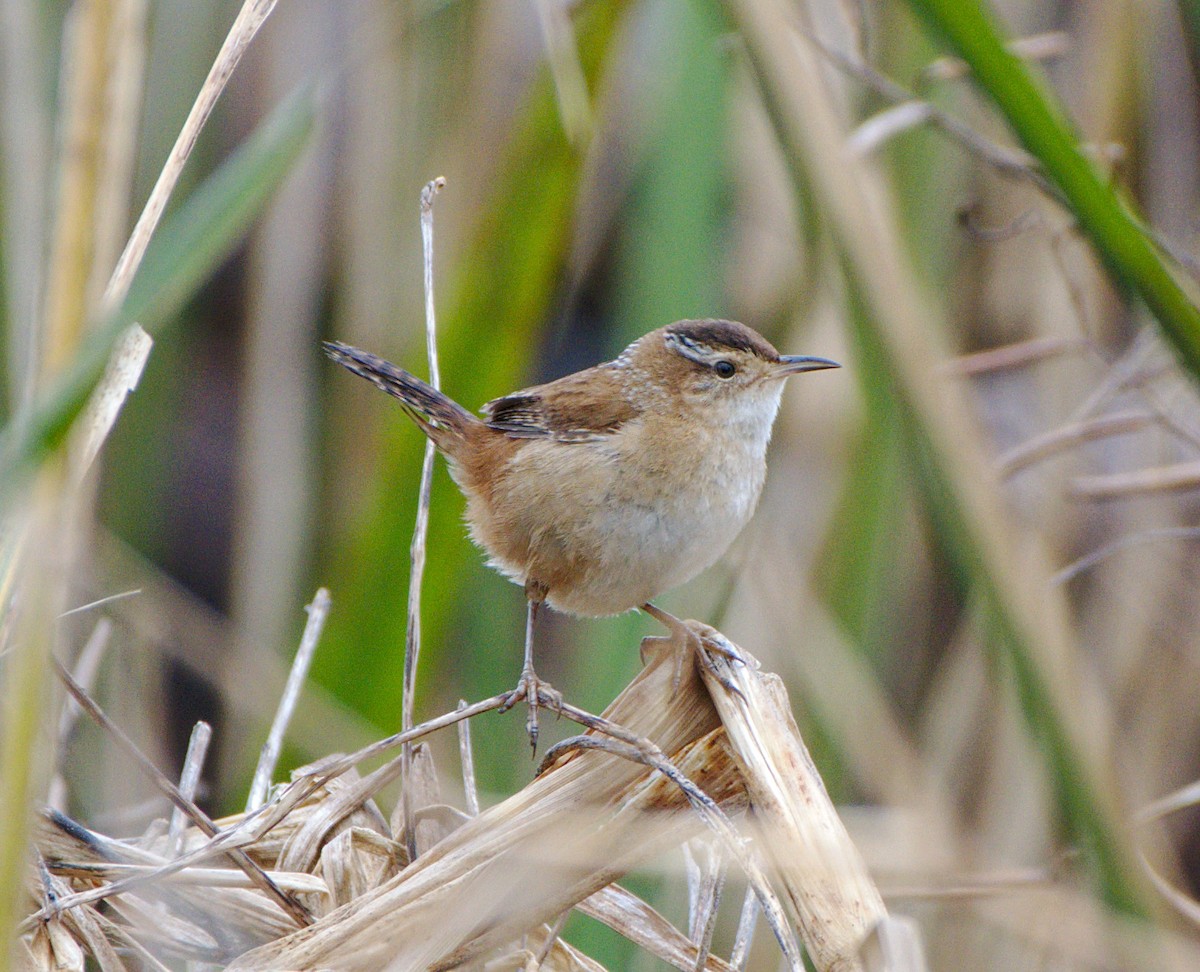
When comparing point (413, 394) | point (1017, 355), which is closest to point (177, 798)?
point (413, 394)

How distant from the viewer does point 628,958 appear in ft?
6.29

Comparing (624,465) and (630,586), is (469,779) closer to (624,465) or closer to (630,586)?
(630,586)

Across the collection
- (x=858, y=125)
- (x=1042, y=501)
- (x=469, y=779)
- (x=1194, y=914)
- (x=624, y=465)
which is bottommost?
(x=1194, y=914)

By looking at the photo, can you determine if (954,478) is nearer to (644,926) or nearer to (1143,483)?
(644,926)

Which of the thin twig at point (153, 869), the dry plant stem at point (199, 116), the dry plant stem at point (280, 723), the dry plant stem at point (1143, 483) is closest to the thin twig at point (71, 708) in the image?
the dry plant stem at point (280, 723)

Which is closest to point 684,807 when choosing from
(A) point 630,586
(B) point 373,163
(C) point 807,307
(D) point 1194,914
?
(A) point 630,586

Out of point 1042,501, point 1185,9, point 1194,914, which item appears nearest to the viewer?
point 1185,9

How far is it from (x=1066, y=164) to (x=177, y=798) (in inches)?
42.8

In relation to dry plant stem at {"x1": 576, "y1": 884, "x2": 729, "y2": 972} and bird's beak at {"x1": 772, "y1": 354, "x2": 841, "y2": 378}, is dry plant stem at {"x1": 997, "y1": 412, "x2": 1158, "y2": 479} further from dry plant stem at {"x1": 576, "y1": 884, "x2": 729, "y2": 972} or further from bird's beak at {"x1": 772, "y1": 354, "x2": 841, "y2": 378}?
dry plant stem at {"x1": 576, "y1": 884, "x2": 729, "y2": 972}

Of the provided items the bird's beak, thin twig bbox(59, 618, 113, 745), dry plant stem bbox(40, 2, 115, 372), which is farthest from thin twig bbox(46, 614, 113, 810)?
the bird's beak

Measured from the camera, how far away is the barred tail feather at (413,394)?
85.6 inches

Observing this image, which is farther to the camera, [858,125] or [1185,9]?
[858,125]

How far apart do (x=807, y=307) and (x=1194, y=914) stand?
3.58ft

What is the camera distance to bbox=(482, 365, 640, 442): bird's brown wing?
2.15 m
